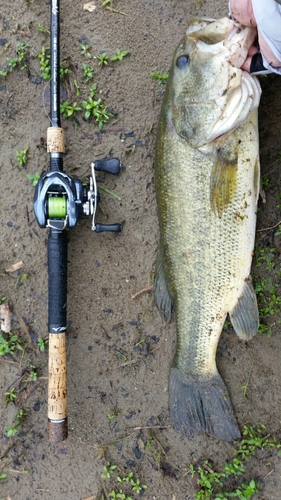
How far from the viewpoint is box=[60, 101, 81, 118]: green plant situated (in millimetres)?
2980

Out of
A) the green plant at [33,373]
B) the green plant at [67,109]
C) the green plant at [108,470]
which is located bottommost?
the green plant at [108,470]

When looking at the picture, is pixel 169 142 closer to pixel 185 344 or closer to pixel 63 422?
pixel 185 344

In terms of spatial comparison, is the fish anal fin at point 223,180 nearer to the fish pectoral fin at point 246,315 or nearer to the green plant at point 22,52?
the fish pectoral fin at point 246,315

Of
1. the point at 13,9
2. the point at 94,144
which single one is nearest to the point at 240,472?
the point at 94,144

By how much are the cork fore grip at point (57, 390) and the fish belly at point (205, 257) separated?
679 millimetres

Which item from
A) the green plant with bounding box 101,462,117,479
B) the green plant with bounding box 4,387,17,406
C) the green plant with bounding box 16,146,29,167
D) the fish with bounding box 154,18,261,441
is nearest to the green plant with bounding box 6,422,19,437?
the green plant with bounding box 4,387,17,406

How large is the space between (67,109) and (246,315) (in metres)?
1.80

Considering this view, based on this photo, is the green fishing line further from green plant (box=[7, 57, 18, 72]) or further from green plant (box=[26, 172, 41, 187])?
green plant (box=[7, 57, 18, 72])

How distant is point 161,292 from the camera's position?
9.36 ft

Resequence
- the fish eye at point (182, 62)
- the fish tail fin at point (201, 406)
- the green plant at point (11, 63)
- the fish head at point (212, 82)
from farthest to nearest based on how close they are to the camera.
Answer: the green plant at point (11, 63)
the fish tail fin at point (201, 406)
the fish eye at point (182, 62)
the fish head at point (212, 82)

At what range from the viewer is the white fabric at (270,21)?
6.84ft

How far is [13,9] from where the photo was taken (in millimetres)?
3053

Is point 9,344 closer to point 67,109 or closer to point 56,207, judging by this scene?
point 56,207

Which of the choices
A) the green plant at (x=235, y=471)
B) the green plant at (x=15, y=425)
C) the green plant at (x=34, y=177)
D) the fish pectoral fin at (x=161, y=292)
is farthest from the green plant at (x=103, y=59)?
the green plant at (x=235, y=471)
